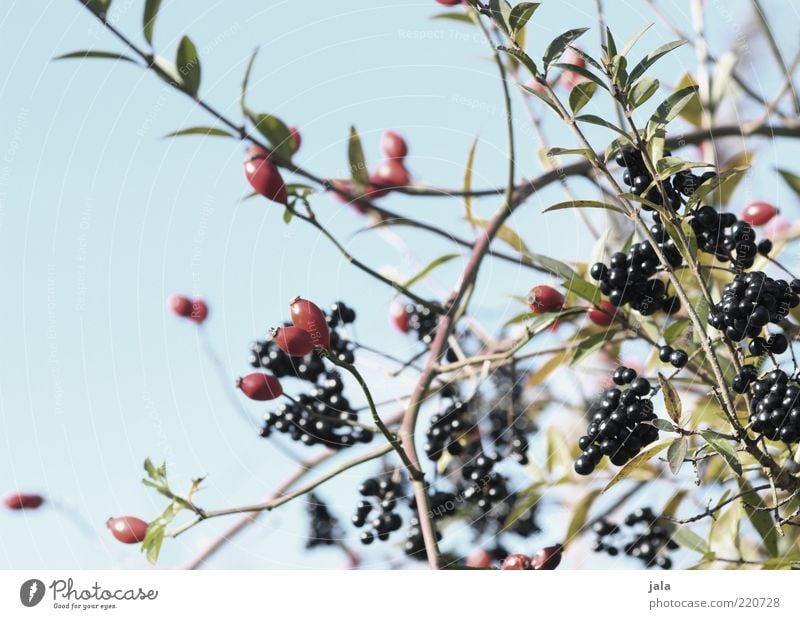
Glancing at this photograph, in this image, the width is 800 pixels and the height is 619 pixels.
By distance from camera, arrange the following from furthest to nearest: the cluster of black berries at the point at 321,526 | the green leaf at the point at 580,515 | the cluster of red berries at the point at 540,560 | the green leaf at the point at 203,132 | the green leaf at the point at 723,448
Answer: the cluster of black berries at the point at 321,526
the green leaf at the point at 580,515
the green leaf at the point at 203,132
the cluster of red berries at the point at 540,560
the green leaf at the point at 723,448

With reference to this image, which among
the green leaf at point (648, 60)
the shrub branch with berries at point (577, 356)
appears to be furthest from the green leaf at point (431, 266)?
the green leaf at point (648, 60)

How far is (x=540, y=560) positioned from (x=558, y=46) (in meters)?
0.53

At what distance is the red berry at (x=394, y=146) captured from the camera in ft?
4.84

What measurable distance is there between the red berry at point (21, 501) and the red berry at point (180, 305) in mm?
334

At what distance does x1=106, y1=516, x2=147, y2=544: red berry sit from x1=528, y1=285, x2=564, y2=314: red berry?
53cm

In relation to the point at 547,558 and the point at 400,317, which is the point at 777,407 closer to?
the point at 547,558

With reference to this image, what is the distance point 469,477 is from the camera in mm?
1271

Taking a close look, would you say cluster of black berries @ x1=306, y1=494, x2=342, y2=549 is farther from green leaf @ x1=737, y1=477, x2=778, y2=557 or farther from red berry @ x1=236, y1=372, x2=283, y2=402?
green leaf @ x1=737, y1=477, x2=778, y2=557

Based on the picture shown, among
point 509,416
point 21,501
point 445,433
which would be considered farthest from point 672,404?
point 21,501

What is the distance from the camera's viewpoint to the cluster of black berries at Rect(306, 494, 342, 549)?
1.51m

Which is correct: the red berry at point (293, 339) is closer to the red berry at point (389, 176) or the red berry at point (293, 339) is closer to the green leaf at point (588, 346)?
the green leaf at point (588, 346)

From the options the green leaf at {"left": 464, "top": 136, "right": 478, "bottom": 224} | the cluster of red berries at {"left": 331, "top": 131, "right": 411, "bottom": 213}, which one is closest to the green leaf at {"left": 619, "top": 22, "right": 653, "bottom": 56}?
the green leaf at {"left": 464, "top": 136, "right": 478, "bottom": 224}
